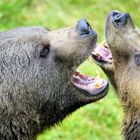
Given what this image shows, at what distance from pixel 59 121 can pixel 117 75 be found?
0.72m

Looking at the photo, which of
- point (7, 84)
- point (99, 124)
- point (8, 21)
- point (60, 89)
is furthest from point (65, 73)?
point (8, 21)

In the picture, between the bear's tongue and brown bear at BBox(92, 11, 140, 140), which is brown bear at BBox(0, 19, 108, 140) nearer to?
the bear's tongue

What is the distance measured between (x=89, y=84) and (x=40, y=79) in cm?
53

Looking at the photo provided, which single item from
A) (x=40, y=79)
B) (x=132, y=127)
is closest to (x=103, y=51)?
(x=132, y=127)

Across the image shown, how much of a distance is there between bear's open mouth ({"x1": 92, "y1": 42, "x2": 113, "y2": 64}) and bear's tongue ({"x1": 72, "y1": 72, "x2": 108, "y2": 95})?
1.08 feet

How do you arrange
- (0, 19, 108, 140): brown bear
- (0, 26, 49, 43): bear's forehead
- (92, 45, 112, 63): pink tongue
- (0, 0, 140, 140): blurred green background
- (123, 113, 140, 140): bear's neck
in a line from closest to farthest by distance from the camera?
(0, 19, 108, 140): brown bear
(0, 26, 49, 43): bear's forehead
(123, 113, 140, 140): bear's neck
(92, 45, 112, 63): pink tongue
(0, 0, 140, 140): blurred green background

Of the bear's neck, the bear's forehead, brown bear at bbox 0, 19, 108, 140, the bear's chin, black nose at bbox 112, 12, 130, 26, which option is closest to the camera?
brown bear at bbox 0, 19, 108, 140

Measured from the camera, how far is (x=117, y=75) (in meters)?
7.33

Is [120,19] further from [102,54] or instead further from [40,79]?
[40,79]

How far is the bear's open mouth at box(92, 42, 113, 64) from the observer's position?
7465mm

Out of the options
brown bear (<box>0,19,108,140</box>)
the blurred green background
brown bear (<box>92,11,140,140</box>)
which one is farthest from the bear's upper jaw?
the blurred green background

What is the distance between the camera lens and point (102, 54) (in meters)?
7.54

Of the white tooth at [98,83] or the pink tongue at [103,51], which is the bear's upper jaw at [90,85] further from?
the pink tongue at [103,51]

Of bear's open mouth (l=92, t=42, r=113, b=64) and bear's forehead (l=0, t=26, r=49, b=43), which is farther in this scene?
bear's open mouth (l=92, t=42, r=113, b=64)
